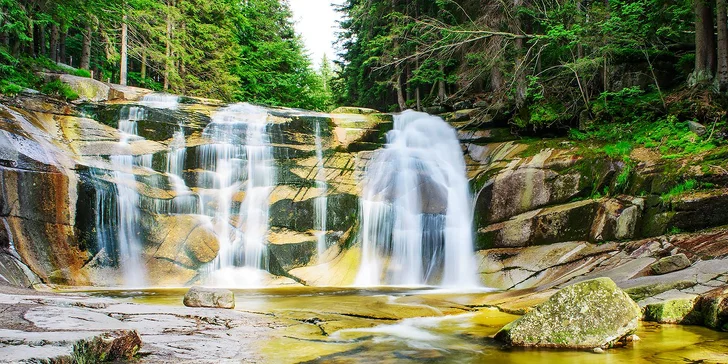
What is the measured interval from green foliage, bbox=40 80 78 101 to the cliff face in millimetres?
834

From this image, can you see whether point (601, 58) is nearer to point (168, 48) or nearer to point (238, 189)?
point (238, 189)

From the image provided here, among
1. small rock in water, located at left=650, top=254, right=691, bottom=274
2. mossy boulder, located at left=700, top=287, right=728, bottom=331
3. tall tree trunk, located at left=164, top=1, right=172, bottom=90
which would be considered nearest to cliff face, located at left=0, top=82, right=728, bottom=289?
small rock in water, located at left=650, top=254, right=691, bottom=274

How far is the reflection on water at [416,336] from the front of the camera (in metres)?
4.93

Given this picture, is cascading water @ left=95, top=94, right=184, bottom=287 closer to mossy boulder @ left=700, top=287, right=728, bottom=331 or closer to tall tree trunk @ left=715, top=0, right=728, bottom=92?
mossy boulder @ left=700, top=287, right=728, bottom=331

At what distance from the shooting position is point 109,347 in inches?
152

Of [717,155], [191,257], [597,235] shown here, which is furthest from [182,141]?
[717,155]

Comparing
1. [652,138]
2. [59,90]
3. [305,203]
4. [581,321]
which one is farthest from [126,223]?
[652,138]

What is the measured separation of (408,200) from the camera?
14.5 metres

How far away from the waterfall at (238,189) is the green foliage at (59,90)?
4.36 meters

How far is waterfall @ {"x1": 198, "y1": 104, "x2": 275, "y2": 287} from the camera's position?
13047mm

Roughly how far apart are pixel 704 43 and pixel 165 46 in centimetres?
2182

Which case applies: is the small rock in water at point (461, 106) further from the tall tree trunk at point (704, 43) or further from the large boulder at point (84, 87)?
the large boulder at point (84, 87)

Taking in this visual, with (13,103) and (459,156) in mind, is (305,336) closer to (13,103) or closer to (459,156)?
(459,156)

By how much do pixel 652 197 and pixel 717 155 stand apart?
159 cm
